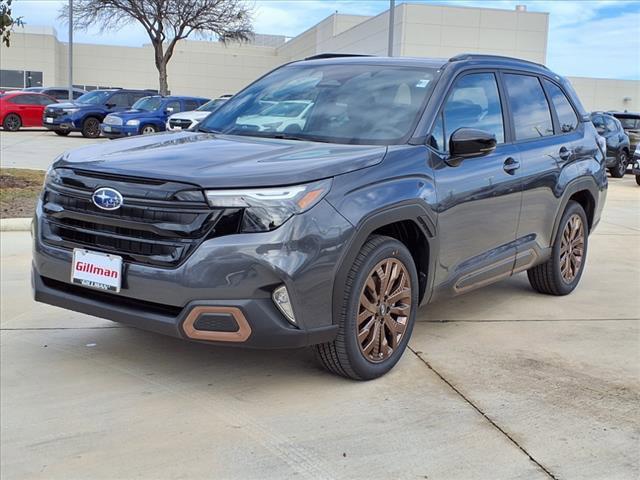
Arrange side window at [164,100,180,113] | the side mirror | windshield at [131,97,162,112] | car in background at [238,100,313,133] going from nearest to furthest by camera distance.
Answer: the side mirror < car in background at [238,100,313,133] < windshield at [131,97,162,112] < side window at [164,100,180,113]

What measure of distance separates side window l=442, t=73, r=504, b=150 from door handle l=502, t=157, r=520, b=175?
16 centimetres

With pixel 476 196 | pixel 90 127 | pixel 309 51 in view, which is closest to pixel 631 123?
pixel 90 127

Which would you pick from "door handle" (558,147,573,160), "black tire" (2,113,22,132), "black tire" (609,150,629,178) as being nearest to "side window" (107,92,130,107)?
"black tire" (2,113,22,132)

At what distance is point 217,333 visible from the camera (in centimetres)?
334

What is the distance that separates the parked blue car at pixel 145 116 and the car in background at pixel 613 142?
1190 cm

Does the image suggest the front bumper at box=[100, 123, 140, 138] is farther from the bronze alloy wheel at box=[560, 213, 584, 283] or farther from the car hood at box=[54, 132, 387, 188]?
the car hood at box=[54, 132, 387, 188]

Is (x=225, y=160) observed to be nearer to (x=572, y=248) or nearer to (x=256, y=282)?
(x=256, y=282)

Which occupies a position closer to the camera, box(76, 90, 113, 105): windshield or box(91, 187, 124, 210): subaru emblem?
box(91, 187, 124, 210): subaru emblem

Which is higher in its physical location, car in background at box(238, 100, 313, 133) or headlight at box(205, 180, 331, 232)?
car in background at box(238, 100, 313, 133)

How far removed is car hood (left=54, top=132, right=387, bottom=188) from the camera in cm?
332

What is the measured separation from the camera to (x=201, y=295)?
10.7ft

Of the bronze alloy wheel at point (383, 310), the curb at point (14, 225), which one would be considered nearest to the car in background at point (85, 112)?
the curb at point (14, 225)

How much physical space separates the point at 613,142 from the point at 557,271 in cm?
1438

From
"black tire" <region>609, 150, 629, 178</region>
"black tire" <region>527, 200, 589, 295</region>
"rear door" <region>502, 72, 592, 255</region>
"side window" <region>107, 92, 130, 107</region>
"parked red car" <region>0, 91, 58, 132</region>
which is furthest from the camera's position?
"parked red car" <region>0, 91, 58, 132</region>
